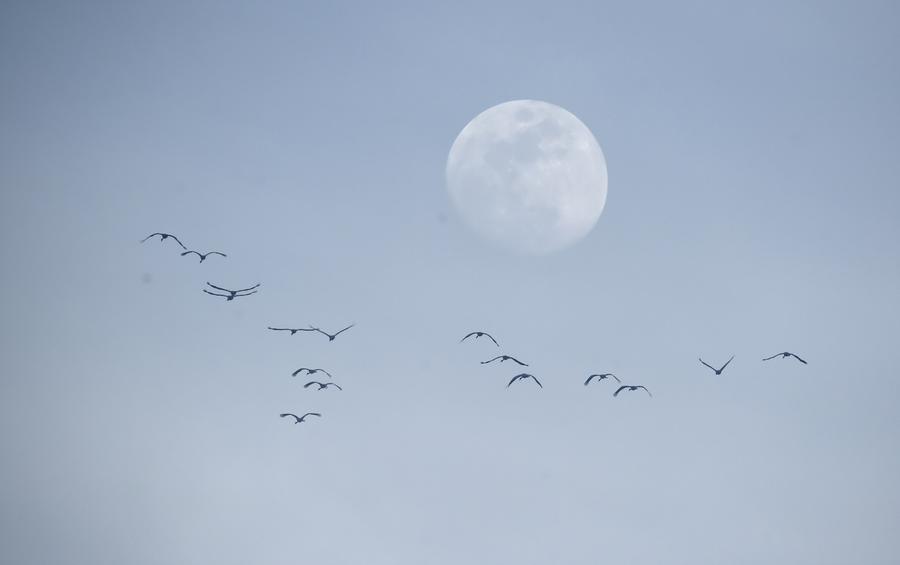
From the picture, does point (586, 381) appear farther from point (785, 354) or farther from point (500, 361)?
point (785, 354)

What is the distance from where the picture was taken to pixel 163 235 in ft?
246

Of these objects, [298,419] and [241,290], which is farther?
[298,419]

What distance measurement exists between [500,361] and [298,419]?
82.5ft

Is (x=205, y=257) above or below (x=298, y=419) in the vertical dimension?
above

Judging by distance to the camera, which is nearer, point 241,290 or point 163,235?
point 241,290

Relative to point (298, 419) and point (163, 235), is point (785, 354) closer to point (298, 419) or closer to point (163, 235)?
point (298, 419)

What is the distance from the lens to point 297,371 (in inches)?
3046

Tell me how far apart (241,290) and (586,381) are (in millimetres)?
→ 35831

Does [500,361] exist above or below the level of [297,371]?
above

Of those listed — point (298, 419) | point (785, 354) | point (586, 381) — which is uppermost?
point (785, 354)

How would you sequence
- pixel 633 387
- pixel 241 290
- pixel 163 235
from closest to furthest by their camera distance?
pixel 241 290, pixel 163 235, pixel 633 387

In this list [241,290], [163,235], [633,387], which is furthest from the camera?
[633,387]

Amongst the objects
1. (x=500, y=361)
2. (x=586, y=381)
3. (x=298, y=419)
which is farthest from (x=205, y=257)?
(x=586, y=381)

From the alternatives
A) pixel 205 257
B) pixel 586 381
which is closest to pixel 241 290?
pixel 205 257
